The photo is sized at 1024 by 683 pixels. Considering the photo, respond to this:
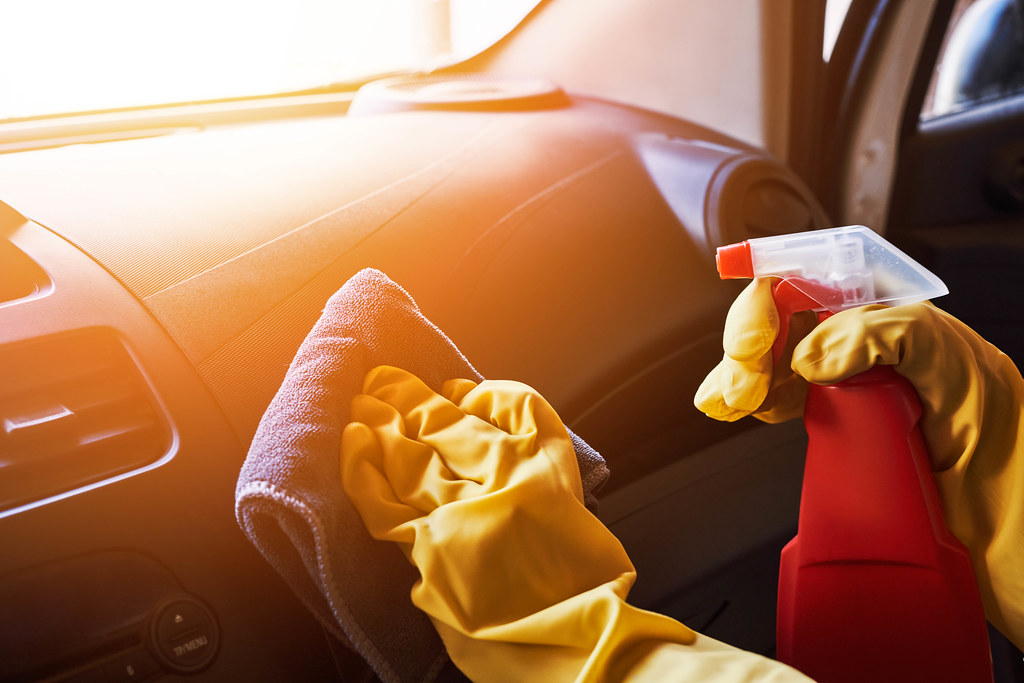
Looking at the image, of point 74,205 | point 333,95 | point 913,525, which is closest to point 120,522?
point 74,205

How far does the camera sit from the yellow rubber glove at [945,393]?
531 millimetres

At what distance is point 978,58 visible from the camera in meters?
1.42

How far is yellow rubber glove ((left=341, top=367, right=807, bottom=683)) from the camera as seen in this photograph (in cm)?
43

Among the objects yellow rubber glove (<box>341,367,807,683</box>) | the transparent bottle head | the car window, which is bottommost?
yellow rubber glove (<box>341,367,807,683</box>)

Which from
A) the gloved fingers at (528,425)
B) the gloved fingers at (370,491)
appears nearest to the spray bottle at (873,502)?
the gloved fingers at (528,425)

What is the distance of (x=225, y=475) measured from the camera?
62 cm

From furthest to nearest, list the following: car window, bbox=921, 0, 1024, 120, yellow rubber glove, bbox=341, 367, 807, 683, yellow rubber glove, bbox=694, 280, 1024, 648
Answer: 1. car window, bbox=921, 0, 1024, 120
2. yellow rubber glove, bbox=694, 280, 1024, 648
3. yellow rubber glove, bbox=341, 367, 807, 683

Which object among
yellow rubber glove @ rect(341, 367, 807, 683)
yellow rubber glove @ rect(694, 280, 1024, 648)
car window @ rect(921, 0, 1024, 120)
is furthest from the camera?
car window @ rect(921, 0, 1024, 120)

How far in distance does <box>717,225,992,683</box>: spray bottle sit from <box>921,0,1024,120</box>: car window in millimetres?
1026

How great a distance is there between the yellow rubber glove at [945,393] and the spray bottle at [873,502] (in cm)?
Answer: 2

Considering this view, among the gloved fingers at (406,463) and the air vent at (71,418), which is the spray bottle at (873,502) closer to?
the gloved fingers at (406,463)

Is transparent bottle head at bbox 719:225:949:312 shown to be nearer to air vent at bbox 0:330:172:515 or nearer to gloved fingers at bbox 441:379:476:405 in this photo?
gloved fingers at bbox 441:379:476:405

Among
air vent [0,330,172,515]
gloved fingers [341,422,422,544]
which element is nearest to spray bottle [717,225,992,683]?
gloved fingers [341,422,422,544]

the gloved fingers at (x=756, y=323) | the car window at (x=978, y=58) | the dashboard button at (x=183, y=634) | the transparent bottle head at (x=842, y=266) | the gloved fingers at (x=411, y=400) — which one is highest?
the car window at (x=978, y=58)
